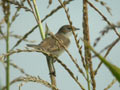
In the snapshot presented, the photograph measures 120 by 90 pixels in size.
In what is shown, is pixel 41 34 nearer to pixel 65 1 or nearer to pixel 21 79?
pixel 65 1

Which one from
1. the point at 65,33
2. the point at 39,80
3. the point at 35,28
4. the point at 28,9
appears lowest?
the point at 39,80

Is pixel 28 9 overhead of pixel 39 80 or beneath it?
overhead

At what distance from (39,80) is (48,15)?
2.28 ft

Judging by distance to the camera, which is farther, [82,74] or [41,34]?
[41,34]

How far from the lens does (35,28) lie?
1908 mm

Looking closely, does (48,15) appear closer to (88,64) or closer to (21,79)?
(21,79)

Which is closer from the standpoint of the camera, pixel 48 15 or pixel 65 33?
pixel 48 15

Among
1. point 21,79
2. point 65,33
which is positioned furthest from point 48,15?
point 65,33

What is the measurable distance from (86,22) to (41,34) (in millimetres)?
942

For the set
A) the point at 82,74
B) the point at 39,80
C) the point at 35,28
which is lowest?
the point at 82,74

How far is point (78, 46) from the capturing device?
128 cm

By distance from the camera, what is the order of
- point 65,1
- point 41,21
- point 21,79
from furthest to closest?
point 41,21 → point 65,1 → point 21,79

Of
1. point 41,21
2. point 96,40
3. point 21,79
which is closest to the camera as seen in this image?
point 96,40

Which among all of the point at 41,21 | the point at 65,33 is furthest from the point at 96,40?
the point at 65,33
